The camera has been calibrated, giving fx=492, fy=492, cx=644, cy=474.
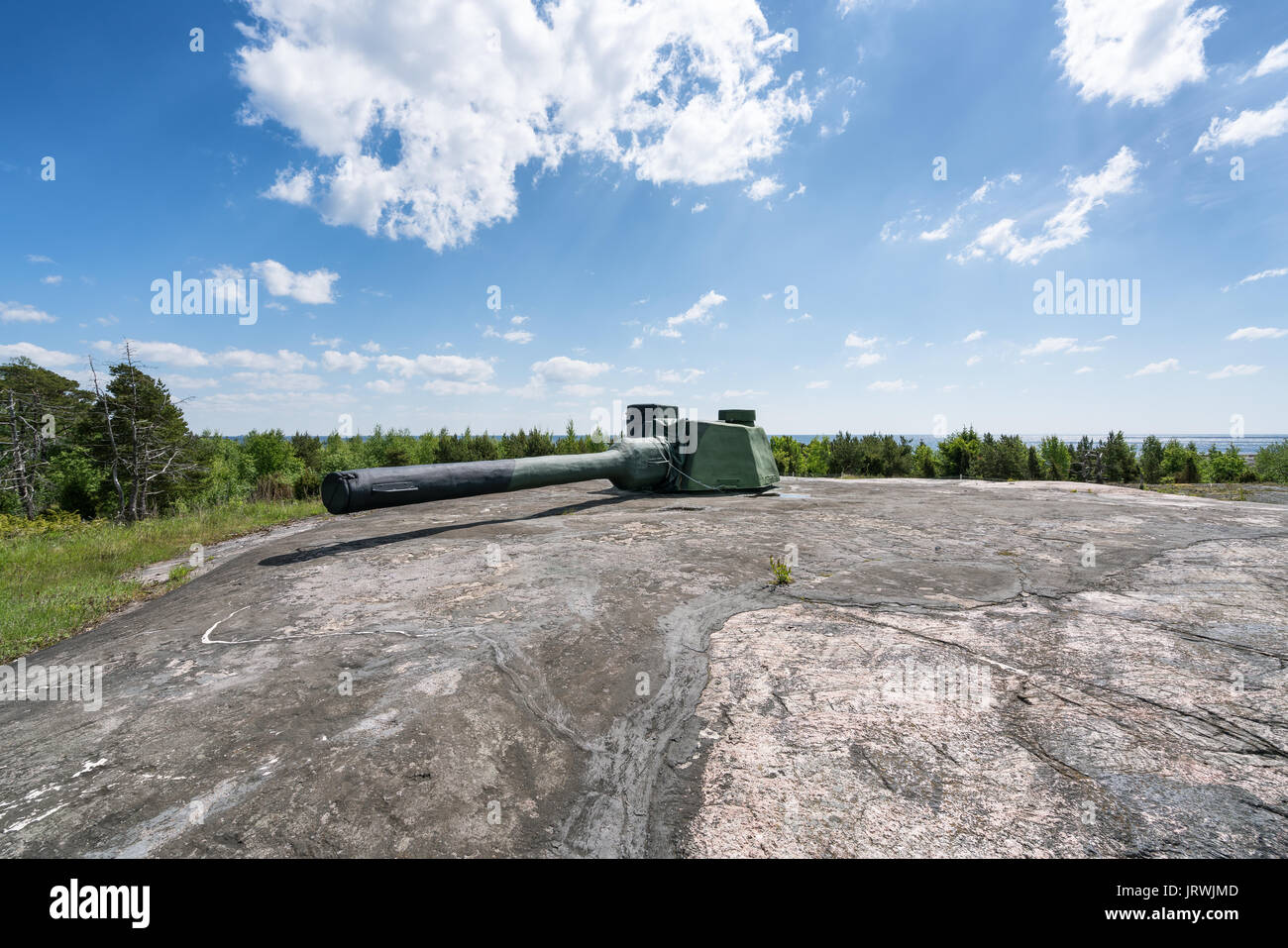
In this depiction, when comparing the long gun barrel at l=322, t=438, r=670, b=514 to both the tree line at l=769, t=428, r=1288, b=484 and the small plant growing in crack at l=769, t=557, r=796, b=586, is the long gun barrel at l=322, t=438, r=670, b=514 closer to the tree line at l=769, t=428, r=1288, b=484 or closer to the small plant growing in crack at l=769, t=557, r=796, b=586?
the small plant growing in crack at l=769, t=557, r=796, b=586

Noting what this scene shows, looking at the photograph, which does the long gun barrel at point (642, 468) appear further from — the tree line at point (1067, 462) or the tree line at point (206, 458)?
the tree line at point (1067, 462)

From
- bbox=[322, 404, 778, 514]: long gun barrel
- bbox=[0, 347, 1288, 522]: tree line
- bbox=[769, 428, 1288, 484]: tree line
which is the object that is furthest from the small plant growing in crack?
bbox=[769, 428, 1288, 484]: tree line

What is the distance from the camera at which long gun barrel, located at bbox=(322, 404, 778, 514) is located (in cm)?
516

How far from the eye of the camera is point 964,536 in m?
5.40

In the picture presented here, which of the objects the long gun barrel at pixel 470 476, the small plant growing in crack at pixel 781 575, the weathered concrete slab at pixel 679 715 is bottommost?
the weathered concrete slab at pixel 679 715

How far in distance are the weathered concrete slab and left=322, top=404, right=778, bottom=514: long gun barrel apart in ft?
3.85

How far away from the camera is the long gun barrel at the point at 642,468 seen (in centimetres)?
516

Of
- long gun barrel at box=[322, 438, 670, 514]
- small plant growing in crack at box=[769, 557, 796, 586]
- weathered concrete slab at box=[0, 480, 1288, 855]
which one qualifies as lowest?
weathered concrete slab at box=[0, 480, 1288, 855]

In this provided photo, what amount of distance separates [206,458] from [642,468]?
27.3 meters

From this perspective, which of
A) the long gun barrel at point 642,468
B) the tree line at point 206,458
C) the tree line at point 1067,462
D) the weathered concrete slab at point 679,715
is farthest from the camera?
the tree line at point 1067,462

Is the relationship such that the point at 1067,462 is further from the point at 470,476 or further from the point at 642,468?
the point at 470,476

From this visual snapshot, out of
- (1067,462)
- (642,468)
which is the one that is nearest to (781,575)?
(642,468)

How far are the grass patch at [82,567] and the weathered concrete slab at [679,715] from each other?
1.22 feet

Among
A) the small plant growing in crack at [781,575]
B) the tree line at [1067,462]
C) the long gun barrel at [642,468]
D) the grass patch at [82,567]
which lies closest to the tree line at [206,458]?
the tree line at [1067,462]
